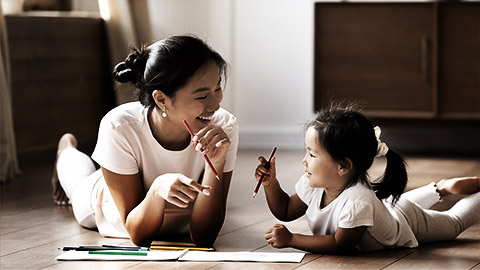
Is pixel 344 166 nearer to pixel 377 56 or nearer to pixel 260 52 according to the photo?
pixel 377 56

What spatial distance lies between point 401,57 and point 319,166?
2451 mm

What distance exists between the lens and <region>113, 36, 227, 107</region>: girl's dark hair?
2.07 m

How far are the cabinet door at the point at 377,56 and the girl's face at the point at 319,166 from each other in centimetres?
234

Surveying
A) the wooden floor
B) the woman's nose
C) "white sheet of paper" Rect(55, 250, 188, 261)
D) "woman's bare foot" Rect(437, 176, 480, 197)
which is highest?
the woman's nose

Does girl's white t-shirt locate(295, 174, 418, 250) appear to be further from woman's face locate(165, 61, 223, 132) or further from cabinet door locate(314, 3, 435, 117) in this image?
cabinet door locate(314, 3, 435, 117)

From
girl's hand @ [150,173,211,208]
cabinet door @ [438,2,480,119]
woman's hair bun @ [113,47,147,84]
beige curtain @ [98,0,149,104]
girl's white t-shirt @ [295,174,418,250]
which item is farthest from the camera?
beige curtain @ [98,0,149,104]

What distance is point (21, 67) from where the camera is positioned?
Answer: 4074 millimetres

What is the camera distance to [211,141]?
2029mm

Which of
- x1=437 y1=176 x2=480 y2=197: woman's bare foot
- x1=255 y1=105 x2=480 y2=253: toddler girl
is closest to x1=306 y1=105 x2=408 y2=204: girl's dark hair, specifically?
x1=255 y1=105 x2=480 y2=253: toddler girl

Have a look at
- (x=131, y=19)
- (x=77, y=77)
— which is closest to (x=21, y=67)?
(x=77, y=77)

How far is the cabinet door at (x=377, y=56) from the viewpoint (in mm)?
4336

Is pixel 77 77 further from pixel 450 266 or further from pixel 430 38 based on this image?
pixel 450 266

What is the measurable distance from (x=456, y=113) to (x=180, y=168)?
248cm

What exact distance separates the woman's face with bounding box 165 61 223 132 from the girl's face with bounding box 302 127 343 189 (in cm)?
26
